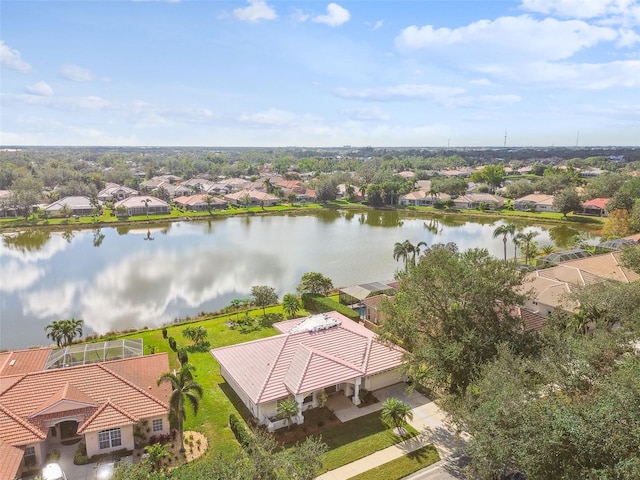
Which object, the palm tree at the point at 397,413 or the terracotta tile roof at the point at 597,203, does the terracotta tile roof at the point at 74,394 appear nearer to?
the palm tree at the point at 397,413

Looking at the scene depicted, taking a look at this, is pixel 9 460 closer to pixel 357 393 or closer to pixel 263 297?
pixel 357 393

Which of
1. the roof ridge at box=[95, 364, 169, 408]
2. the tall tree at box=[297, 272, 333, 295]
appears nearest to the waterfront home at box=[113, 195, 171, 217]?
the tall tree at box=[297, 272, 333, 295]

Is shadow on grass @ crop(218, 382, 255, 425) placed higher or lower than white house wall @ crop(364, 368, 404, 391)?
lower

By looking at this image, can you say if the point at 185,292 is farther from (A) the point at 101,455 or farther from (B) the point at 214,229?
(B) the point at 214,229

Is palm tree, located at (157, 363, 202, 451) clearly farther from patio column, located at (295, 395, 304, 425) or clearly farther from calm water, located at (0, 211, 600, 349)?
calm water, located at (0, 211, 600, 349)

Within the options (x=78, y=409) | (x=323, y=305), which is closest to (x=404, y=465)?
(x=78, y=409)
